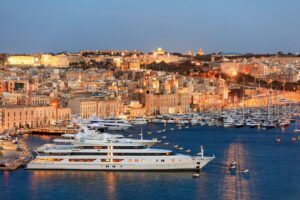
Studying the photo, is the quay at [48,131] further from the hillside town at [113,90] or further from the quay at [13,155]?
the quay at [13,155]

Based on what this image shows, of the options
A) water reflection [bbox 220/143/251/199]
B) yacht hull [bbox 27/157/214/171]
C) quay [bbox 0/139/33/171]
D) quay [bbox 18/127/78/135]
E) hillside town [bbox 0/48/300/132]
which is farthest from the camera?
hillside town [bbox 0/48/300/132]

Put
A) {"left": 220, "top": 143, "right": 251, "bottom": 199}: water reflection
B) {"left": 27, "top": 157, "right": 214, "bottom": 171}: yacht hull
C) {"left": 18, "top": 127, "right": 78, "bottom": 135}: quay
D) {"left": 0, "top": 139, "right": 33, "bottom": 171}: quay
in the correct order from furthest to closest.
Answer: {"left": 18, "top": 127, "right": 78, "bottom": 135}: quay
{"left": 0, "top": 139, "right": 33, "bottom": 171}: quay
{"left": 27, "top": 157, "right": 214, "bottom": 171}: yacht hull
{"left": 220, "top": 143, "right": 251, "bottom": 199}: water reflection

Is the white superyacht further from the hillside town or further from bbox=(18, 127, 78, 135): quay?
the hillside town

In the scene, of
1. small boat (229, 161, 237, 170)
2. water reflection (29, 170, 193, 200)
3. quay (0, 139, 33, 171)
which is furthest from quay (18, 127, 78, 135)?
water reflection (29, 170, 193, 200)

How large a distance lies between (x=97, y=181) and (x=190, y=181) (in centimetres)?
154

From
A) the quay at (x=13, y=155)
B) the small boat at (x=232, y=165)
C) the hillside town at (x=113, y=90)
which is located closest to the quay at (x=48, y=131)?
the hillside town at (x=113, y=90)

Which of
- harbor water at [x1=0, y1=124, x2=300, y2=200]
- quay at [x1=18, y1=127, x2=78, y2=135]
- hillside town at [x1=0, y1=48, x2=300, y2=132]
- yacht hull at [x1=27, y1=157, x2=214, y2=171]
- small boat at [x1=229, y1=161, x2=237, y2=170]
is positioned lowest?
harbor water at [x1=0, y1=124, x2=300, y2=200]

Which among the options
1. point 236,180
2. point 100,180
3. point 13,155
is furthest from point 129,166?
point 13,155

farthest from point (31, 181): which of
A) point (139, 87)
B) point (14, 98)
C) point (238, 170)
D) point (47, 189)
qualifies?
point (139, 87)

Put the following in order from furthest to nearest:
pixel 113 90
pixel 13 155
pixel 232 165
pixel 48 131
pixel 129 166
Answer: pixel 113 90 → pixel 48 131 → pixel 13 155 → pixel 232 165 → pixel 129 166

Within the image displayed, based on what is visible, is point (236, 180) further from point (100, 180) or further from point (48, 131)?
point (48, 131)

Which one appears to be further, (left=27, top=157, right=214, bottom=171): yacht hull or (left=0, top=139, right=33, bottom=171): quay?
(left=0, top=139, right=33, bottom=171): quay

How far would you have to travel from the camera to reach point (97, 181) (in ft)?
49.4

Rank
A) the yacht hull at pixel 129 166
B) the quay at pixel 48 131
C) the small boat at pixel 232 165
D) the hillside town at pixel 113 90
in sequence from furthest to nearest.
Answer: the hillside town at pixel 113 90
the quay at pixel 48 131
the small boat at pixel 232 165
the yacht hull at pixel 129 166
